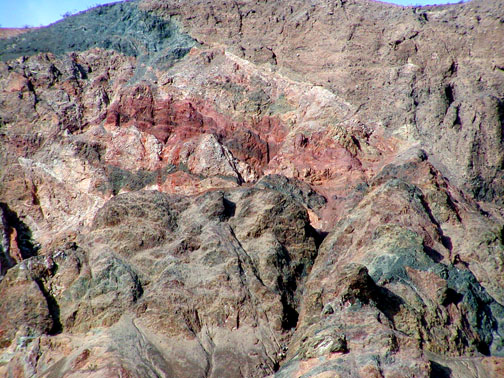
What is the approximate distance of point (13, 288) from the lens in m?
15.8

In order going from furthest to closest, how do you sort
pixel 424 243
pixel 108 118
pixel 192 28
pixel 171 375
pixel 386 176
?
pixel 192 28 → pixel 108 118 → pixel 386 176 → pixel 424 243 → pixel 171 375

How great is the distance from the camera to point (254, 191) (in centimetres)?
1903

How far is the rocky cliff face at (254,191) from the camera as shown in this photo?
1362 centimetres

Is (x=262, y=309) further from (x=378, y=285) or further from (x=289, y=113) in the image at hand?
(x=289, y=113)

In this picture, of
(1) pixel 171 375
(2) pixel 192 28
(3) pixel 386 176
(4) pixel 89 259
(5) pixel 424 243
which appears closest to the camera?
(1) pixel 171 375

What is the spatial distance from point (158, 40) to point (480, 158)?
17.3 m

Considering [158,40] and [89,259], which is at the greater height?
[158,40]

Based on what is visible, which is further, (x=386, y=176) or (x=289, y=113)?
(x=289, y=113)

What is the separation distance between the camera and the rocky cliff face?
13.6m

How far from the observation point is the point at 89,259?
56.0 ft

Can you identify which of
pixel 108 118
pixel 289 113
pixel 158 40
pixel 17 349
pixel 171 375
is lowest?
pixel 171 375

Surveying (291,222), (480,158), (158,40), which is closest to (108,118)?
(158,40)

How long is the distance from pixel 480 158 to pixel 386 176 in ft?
13.0

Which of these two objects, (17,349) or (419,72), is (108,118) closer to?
(17,349)
